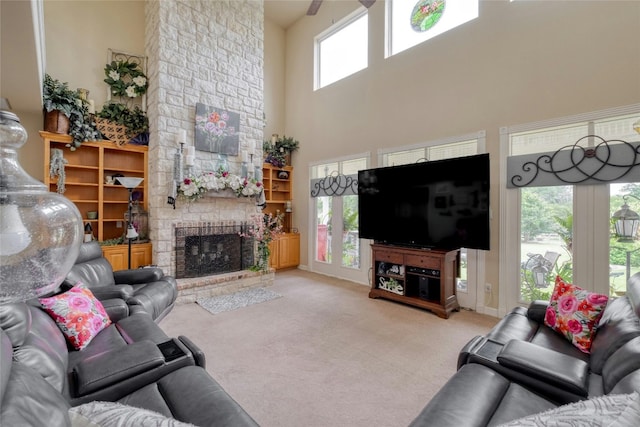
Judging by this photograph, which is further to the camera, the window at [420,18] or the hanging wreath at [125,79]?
the hanging wreath at [125,79]

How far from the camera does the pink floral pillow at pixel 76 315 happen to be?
1.93 meters

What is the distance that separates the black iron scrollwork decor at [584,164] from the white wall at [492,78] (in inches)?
13.8

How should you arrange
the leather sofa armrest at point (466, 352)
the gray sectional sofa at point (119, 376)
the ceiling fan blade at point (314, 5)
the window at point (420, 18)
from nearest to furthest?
the gray sectional sofa at point (119, 376), the leather sofa armrest at point (466, 352), the ceiling fan blade at point (314, 5), the window at point (420, 18)

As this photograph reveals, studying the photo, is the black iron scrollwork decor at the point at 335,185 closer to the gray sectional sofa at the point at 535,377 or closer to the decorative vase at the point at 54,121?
the gray sectional sofa at the point at 535,377

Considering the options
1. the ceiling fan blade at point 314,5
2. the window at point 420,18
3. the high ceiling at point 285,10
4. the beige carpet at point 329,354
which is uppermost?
the high ceiling at point 285,10

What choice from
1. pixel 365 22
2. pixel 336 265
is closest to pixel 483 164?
pixel 336 265

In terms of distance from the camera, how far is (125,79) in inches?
191

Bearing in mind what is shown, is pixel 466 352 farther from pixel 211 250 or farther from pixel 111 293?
pixel 211 250

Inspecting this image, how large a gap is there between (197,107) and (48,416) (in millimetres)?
4696

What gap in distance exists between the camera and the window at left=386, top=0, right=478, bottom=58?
4.07 metres

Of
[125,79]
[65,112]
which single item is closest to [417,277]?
[65,112]

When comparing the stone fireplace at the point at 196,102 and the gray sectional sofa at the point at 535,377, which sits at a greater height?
the stone fireplace at the point at 196,102

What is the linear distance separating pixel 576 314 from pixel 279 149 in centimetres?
554

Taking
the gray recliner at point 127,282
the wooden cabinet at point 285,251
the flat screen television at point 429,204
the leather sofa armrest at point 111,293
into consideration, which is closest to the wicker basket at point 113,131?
the gray recliner at point 127,282
